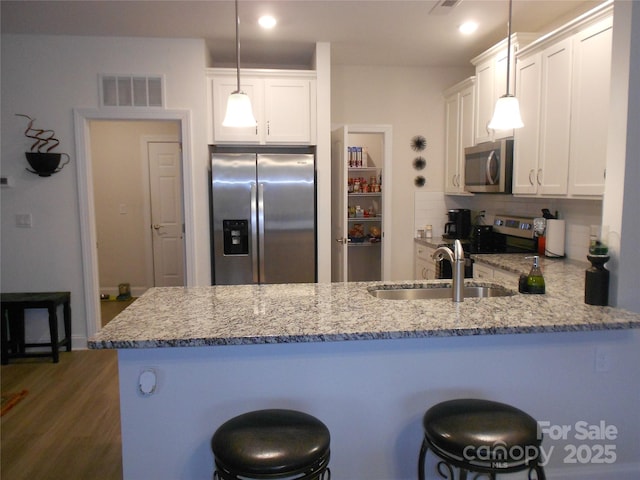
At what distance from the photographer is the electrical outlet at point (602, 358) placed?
74.3 inches

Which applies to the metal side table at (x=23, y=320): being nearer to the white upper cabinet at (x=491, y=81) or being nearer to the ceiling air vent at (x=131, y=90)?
the ceiling air vent at (x=131, y=90)

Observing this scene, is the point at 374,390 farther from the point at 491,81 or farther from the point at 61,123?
the point at 61,123

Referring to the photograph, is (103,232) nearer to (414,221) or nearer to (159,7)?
(159,7)

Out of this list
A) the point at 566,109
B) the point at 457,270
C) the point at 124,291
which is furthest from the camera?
the point at 124,291

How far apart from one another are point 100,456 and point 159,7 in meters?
2.86

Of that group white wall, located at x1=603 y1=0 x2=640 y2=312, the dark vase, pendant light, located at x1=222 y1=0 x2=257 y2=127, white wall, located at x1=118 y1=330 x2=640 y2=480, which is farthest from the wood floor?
white wall, located at x1=603 y1=0 x2=640 y2=312

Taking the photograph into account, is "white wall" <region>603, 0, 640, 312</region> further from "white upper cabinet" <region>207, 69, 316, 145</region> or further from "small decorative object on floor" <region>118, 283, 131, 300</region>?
"small decorative object on floor" <region>118, 283, 131, 300</region>

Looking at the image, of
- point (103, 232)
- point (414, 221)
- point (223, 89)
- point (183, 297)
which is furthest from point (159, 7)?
point (103, 232)

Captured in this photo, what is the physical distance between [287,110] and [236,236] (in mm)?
1202

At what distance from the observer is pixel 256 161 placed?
12.2 feet

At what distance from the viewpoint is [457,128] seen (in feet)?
14.6

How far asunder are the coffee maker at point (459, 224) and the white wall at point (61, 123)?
2490mm

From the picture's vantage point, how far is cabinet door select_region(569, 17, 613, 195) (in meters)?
2.51

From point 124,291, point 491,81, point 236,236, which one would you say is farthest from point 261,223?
point 124,291
